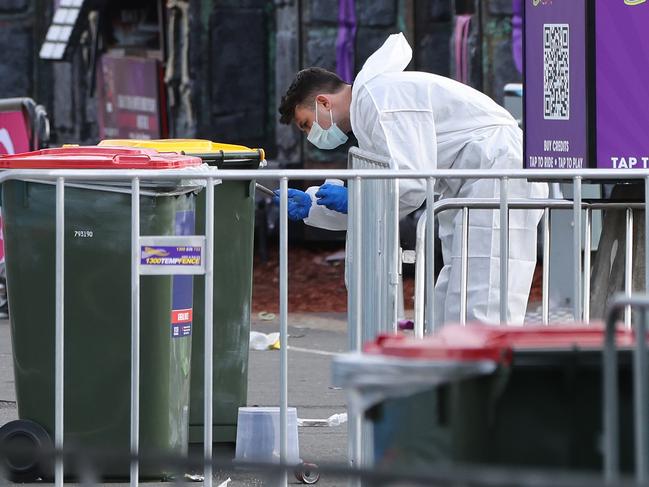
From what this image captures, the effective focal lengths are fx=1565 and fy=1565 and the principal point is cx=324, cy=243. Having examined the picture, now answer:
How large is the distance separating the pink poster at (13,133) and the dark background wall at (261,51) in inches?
128

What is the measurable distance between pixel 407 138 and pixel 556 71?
66 cm

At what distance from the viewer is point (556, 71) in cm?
638

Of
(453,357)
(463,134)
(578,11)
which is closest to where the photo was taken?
(453,357)

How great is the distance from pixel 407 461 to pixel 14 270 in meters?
2.87

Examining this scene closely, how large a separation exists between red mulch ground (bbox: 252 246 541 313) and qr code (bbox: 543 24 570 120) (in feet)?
16.7

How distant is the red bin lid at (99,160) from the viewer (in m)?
5.61

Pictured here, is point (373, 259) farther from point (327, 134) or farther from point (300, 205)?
point (327, 134)

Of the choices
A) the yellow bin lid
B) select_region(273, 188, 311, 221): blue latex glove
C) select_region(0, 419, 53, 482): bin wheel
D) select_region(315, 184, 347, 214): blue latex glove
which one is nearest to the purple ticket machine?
select_region(315, 184, 347, 214): blue latex glove

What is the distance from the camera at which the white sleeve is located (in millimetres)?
6363

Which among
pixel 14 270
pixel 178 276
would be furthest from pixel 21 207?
pixel 178 276

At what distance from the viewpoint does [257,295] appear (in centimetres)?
1268

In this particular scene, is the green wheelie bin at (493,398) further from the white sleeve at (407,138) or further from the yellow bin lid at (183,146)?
the yellow bin lid at (183,146)

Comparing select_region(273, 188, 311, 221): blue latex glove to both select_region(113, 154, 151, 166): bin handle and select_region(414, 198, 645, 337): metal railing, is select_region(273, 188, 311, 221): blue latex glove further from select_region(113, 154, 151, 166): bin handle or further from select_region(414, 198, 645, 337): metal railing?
select_region(113, 154, 151, 166): bin handle

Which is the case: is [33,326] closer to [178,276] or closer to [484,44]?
[178,276]
